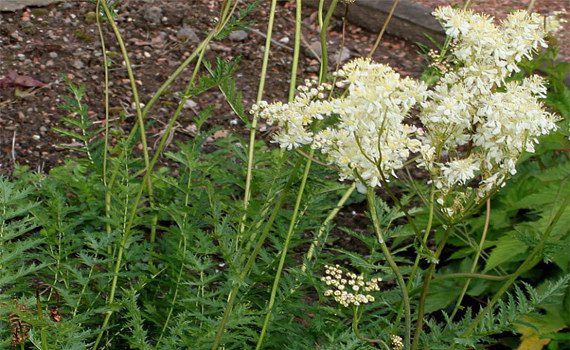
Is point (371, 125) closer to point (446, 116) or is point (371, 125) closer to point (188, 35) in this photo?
point (446, 116)

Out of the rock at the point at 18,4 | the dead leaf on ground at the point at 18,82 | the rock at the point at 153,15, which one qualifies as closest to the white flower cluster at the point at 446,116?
the dead leaf on ground at the point at 18,82

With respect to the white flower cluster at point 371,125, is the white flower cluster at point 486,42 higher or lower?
higher

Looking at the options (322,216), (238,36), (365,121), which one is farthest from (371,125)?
(238,36)

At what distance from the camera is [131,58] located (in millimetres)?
5148

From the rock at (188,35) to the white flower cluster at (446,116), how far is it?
3.37 metres

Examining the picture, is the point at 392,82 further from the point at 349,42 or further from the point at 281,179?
the point at 349,42

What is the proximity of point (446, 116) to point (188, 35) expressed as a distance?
3.61 m

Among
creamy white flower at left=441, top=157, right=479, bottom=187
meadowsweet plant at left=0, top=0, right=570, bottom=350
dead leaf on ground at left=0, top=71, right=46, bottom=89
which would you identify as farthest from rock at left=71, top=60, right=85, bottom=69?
creamy white flower at left=441, top=157, right=479, bottom=187

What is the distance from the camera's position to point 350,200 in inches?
159

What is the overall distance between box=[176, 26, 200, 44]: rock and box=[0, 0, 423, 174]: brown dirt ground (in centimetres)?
3

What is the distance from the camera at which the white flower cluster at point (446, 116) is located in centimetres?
188

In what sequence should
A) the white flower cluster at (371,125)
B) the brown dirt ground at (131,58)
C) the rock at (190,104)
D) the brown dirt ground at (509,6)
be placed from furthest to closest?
the brown dirt ground at (509,6), the rock at (190,104), the brown dirt ground at (131,58), the white flower cluster at (371,125)

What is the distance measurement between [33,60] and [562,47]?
2.72 m

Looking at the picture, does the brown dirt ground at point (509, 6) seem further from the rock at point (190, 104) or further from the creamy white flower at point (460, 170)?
the creamy white flower at point (460, 170)
